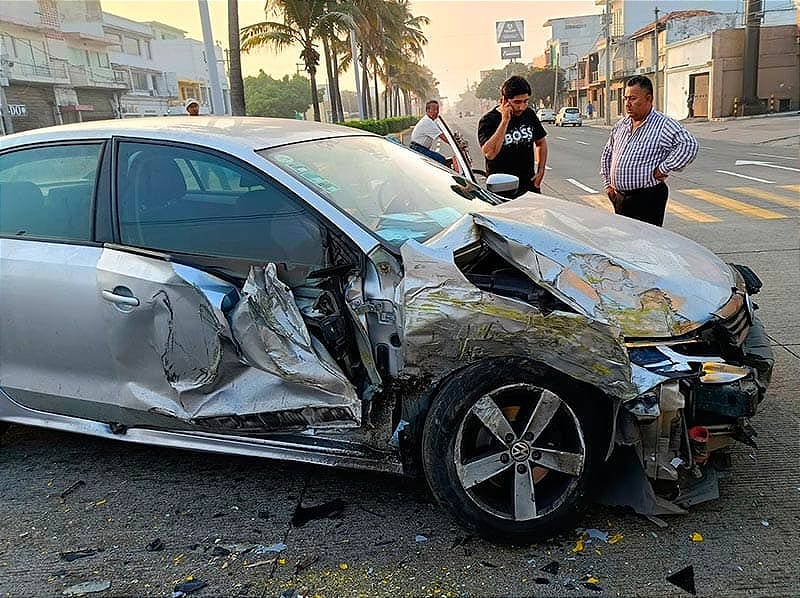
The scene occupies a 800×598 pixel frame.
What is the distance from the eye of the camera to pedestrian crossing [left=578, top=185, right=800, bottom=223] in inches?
383

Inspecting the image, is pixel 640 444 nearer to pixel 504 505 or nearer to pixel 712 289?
pixel 504 505

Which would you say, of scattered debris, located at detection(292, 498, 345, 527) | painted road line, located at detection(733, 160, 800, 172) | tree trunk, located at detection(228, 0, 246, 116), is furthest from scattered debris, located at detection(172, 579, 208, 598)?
painted road line, located at detection(733, 160, 800, 172)

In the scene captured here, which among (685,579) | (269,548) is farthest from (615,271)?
(269,548)

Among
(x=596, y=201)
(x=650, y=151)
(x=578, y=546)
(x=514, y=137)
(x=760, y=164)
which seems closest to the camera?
(x=578, y=546)

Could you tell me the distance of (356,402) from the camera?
2885mm

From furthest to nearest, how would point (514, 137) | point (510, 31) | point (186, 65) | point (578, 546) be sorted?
point (510, 31) → point (186, 65) → point (514, 137) → point (578, 546)

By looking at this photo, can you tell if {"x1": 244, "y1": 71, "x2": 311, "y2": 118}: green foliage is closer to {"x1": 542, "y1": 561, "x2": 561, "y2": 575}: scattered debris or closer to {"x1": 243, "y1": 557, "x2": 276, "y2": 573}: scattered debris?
{"x1": 243, "y1": 557, "x2": 276, "y2": 573}: scattered debris

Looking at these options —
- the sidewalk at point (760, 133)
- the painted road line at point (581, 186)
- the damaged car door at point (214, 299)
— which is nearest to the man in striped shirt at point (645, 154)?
the damaged car door at point (214, 299)

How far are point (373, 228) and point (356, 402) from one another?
0.77 metres

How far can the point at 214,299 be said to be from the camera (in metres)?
2.94

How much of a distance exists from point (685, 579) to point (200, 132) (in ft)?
9.34

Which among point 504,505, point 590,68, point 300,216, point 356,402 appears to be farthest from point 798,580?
point 590,68

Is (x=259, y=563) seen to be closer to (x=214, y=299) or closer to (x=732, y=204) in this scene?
(x=214, y=299)

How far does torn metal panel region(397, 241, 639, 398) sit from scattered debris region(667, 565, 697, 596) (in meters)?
0.69
